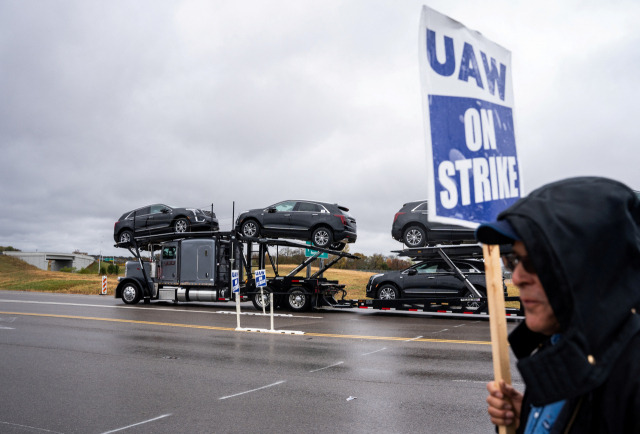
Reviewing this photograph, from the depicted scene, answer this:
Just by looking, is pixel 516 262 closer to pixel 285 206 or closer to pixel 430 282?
pixel 430 282

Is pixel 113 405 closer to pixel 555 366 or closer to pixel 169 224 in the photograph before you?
pixel 555 366

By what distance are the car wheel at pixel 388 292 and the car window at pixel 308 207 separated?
3.48m

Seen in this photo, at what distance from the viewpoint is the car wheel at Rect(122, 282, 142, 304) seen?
70.0ft

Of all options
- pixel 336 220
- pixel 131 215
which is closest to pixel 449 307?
pixel 336 220

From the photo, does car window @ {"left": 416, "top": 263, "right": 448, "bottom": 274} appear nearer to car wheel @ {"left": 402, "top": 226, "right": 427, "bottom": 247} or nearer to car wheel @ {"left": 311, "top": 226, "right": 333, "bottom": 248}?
car wheel @ {"left": 402, "top": 226, "right": 427, "bottom": 247}

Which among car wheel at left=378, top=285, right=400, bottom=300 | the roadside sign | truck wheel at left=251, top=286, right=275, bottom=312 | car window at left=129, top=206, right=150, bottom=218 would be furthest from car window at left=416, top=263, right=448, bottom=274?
car window at left=129, top=206, right=150, bottom=218

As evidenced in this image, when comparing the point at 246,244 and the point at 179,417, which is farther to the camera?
the point at 246,244

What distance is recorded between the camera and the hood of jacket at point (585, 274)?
121 centimetres

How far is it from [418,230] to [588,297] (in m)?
15.7

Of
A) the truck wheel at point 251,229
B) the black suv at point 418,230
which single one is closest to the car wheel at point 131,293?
the truck wheel at point 251,229

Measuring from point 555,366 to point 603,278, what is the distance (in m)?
0.24

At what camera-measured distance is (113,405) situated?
6.12m

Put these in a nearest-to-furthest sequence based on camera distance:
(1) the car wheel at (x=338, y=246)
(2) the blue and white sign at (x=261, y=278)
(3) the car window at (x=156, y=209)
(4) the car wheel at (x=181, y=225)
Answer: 1. (2) the blue and white sign at (x=261, y=278)
2. (1) the car wheel at (x=338, y=246)
3. (4) the car wheel at (x=181, y=225)
4. (3) the car window at (x=156, y=209)

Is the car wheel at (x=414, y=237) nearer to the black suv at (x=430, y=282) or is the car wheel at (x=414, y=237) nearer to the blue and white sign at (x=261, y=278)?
the black suv at (x=430, y=282)
